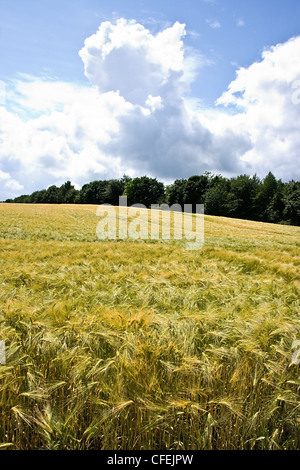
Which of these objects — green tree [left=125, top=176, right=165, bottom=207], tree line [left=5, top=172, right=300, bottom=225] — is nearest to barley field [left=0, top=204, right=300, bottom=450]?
tree line [left=5, top=172, right=300, bottom=225]

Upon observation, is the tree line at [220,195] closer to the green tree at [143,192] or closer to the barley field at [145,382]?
the green tree at [143,192]

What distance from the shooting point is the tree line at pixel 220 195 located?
235 feet

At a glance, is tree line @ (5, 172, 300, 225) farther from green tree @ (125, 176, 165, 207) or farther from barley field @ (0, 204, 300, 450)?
barley field @ (0, 204, 300, 450)

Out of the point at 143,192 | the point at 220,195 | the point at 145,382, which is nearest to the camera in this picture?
the point at 145,382

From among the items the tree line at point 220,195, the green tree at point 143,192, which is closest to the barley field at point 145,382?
the tree line at point 220,195

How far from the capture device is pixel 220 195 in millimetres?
78125

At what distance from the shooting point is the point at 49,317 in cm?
242

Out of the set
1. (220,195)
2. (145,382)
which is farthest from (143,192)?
(145,382)

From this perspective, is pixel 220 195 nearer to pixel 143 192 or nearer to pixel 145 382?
pixel 143 192

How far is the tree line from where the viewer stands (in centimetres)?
7150

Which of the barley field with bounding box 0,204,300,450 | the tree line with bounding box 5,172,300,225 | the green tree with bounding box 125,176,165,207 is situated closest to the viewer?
the barley field with bounding box 0,204,300,450

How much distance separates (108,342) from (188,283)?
266 cm

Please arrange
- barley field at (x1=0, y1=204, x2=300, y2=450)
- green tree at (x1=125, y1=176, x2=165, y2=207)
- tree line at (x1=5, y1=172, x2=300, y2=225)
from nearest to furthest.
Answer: barley field at (x1=0, y1=204, x2=300, y2=450)
tree line at (x1=5, y1=172, x2=300, y2=225)
green tree at (x1=125, y1=176, x2=165, y2=207)
